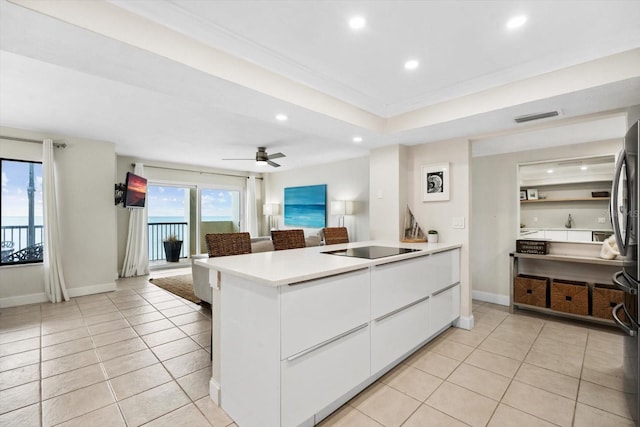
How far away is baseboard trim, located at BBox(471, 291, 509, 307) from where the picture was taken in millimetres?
4031

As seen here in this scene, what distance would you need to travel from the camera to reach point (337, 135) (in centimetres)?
335

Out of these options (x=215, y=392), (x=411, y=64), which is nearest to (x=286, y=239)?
(x=215, y=392)

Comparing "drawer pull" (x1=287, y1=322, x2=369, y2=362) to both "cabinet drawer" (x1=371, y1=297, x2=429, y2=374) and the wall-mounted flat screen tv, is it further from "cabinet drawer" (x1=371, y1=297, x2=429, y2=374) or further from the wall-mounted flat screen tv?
the wall-mounted flat screen tv

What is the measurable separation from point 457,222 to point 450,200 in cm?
27

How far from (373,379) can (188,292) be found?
352 cm

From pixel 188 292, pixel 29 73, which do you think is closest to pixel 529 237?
pixel 188 292

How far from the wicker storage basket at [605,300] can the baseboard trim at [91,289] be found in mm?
6592

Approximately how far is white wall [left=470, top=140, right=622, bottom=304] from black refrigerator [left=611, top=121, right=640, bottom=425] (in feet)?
7.05

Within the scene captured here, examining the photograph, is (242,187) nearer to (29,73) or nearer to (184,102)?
(184,102)

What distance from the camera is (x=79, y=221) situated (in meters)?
4.52

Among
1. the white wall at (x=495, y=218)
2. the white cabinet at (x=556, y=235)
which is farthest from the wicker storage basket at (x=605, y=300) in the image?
the white wall at (x=495, y=218)

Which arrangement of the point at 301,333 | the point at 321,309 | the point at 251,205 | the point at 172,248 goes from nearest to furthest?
the point at 301,333 → the point at 321,309 → the point at 172,248 → the point at 251,205

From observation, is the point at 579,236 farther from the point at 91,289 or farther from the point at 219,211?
the point at 219,211

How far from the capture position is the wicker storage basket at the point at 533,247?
3578 mm
